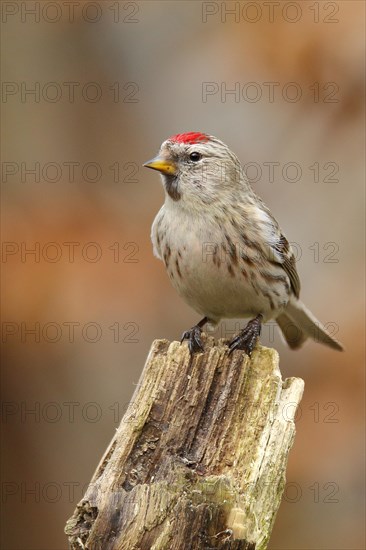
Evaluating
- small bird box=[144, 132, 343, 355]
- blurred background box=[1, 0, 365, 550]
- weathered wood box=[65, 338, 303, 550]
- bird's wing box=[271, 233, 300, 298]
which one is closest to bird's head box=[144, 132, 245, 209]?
small bird box=[144, 132, 343, 355]

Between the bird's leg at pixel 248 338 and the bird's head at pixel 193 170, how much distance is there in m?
0.87

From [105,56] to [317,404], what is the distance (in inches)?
154

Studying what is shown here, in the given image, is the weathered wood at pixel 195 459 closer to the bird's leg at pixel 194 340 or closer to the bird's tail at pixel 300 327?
the bird's leg at pixel 194 340

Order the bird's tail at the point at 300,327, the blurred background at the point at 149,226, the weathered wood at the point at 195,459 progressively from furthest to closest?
the blurred background at the point at 149,226 → the bird's tail at the point at 300,327 → the weathered wood at the point at 195,459

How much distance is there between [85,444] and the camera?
814cm

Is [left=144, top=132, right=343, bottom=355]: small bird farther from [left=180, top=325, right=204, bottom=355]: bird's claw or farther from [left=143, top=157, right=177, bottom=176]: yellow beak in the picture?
[left=180, top=325, right=204, bottom=355]: bird's claw

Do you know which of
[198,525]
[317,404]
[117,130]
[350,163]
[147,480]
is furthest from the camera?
[117,130]

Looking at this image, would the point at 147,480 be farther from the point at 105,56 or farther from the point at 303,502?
the point at 105,56

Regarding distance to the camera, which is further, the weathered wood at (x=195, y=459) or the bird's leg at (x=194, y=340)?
the bird's leg at (x=194, y=340)

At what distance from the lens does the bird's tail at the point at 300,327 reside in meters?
7.10

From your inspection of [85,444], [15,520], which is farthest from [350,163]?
[15,520]

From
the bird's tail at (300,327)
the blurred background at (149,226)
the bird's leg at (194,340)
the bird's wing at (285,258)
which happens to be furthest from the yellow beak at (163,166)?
the blurred background at (149,226)

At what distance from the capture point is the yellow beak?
6.04 meters

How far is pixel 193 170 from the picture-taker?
6176 mm
